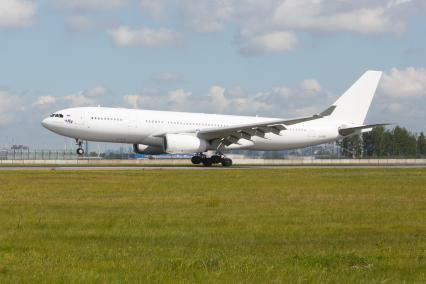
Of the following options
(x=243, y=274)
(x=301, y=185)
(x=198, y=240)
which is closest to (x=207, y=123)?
(x=301, y=185)

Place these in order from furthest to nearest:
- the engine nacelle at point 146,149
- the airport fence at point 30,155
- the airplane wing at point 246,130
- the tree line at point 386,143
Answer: the tree line at point 386,143 < the airport fence at point 30,155 < the engine nacelle at point 146,149 < the airplane wing at point 246,130

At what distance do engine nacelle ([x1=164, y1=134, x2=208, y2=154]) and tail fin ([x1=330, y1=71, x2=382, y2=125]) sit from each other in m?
15.7

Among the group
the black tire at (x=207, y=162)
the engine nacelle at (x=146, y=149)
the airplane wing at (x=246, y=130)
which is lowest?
the black tire at (x=207, y=162)

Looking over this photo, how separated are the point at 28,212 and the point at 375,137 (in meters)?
151

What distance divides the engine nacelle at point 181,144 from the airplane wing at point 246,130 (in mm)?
974

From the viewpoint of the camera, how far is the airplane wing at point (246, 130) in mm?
51062

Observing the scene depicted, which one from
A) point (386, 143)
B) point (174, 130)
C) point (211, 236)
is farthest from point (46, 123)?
point (386, 143)

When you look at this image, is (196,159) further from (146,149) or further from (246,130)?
(246,130)

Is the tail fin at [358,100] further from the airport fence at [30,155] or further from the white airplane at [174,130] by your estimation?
the airport fence at [30,155]

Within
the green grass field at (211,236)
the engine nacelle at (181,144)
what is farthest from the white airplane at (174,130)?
the green grass field at (211,236)

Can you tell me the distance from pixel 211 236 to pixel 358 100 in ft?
169

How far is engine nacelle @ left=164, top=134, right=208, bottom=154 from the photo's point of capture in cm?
5031

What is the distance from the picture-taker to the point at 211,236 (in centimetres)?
1383

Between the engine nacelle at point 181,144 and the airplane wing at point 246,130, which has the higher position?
the airplane wing at point 246,130
